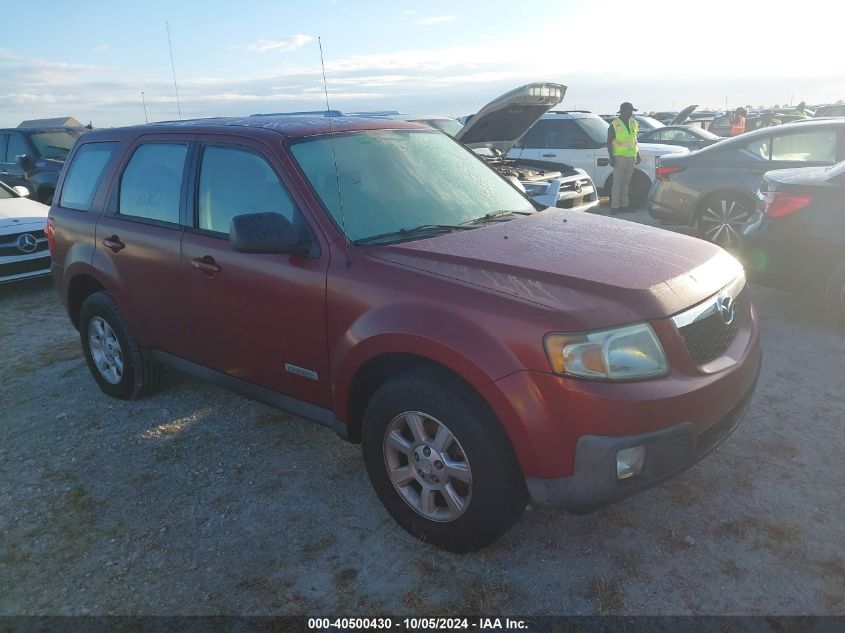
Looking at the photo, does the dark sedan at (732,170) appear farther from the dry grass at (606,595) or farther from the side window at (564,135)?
the dry grass at (606,595)

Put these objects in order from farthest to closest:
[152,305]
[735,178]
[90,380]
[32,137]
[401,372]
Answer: [32,137]
[735,178]
[90,380]
[152,305]
[401,372]

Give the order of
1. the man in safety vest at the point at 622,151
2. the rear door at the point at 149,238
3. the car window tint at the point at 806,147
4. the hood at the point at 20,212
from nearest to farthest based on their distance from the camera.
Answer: the rear door at the point at 149,238
the car window tint at the point at 806,147
the hood at the point at 20,212
the man in safety vest at the point at 622,151

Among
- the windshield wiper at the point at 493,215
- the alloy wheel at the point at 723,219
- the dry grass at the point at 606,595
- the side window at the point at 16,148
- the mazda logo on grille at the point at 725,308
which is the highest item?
the side window at the point at 16,148

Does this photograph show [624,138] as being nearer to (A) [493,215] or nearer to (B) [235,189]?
(A) [493,215]

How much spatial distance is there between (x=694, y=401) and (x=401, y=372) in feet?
3.72

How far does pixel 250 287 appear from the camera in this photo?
3254 mm

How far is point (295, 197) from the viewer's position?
3115 millimetres

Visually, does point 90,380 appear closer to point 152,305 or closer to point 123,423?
point 123,423

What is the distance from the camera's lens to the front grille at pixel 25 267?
755 cm

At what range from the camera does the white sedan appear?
24.8ft

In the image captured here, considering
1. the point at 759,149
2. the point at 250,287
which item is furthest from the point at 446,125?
the point at 250,287

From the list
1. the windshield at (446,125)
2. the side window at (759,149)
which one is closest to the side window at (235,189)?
the side window at (759,149)

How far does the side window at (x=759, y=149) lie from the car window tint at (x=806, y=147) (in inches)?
2.4

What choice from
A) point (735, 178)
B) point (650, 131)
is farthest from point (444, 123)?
point (650, 131)
